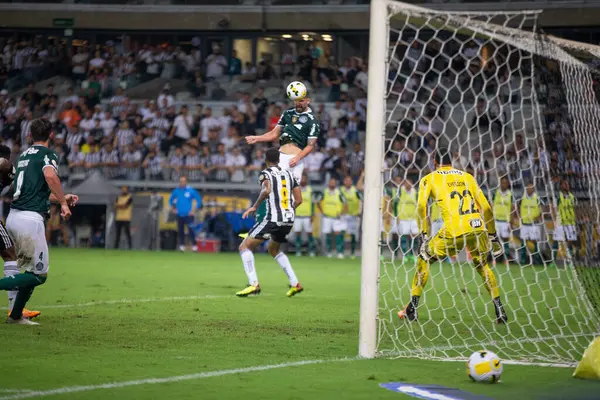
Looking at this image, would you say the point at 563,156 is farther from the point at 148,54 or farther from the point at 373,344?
the point at 148,54

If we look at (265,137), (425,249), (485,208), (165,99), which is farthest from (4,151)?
(165,99)

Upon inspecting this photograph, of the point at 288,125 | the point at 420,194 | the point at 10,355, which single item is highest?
the point at 288,125

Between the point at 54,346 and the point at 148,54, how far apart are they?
28.5 meters

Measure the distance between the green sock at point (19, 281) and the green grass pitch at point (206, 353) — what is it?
0.40m

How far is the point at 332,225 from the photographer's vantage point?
25297 mm

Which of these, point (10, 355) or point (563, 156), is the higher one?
point (563, 156)

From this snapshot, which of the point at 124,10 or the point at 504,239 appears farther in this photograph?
the point at 124,10

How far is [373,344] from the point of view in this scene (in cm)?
735

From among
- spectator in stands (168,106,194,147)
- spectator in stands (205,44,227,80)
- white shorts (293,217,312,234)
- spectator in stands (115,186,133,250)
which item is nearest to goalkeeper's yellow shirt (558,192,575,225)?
white shorts (293,217,312,234)

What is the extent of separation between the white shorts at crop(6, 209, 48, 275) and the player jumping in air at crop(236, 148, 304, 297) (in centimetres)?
402

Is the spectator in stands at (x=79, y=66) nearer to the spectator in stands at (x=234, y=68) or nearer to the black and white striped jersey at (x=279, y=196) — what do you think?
the spectator in stands at (x=234, y=68)

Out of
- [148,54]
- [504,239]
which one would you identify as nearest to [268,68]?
[148,54]

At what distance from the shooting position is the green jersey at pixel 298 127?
1277 centimetres

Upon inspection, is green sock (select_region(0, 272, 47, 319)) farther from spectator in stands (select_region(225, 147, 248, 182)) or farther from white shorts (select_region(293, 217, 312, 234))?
spectator in stands (select_region(225, 147, 248, 182))
